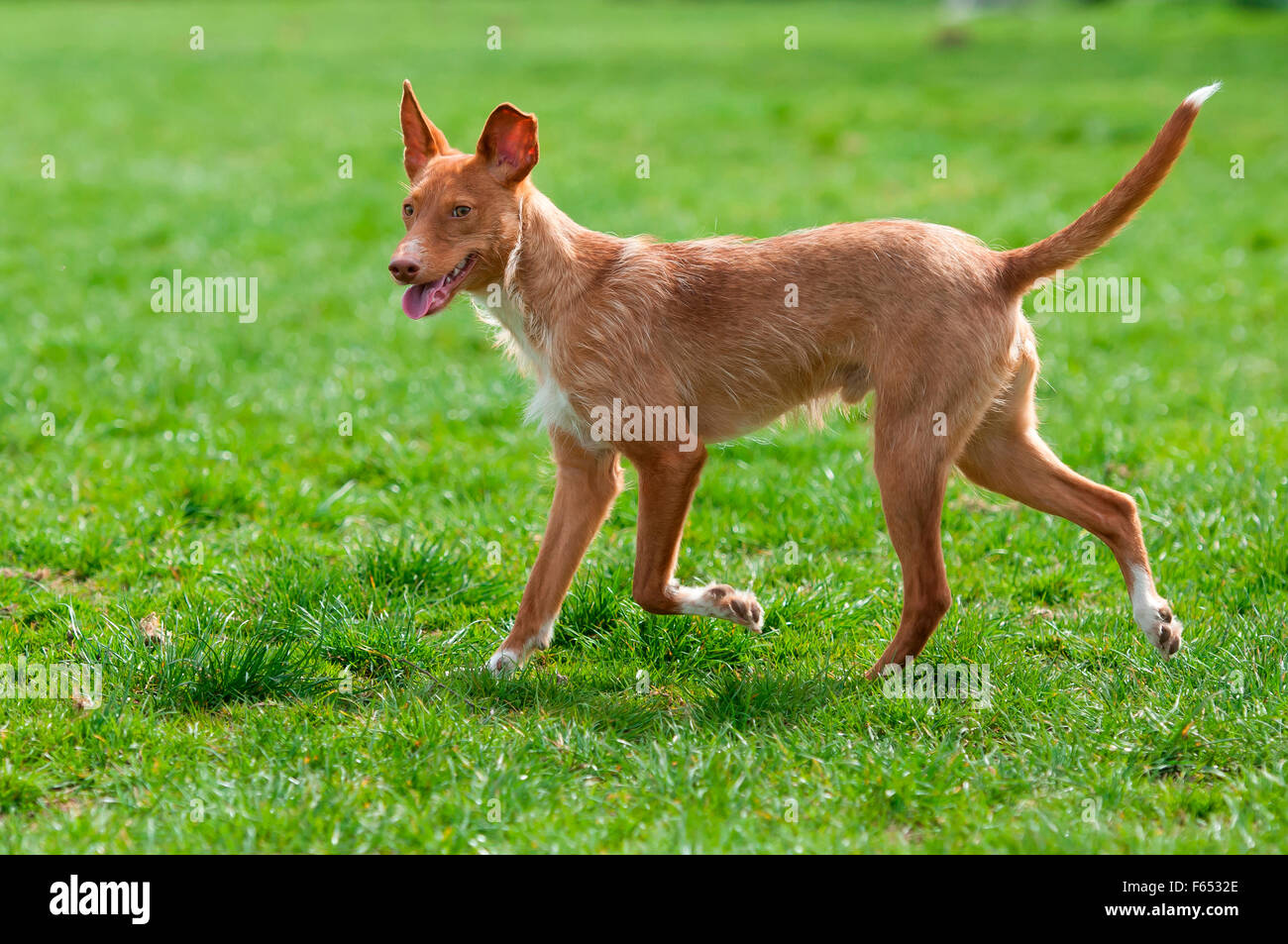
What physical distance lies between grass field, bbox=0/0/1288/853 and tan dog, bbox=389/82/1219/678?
0.40m

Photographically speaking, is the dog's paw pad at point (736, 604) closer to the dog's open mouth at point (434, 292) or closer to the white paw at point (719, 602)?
the white paw at point (719, 602)

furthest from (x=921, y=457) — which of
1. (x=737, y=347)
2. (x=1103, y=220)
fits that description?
(x=1103, y=220)

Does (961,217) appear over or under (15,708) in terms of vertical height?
over

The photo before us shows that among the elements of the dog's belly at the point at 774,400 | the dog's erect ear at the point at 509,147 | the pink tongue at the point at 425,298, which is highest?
the dog's erect ear at the point at 509,147

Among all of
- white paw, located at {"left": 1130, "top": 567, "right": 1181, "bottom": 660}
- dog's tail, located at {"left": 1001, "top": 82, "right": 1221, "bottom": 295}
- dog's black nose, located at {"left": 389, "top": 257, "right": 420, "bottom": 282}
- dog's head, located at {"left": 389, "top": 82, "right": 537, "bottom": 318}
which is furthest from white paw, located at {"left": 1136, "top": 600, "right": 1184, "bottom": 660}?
dog's black nose, located at {"left": 389, "top": 257, "right": 420, "bottom": 282}

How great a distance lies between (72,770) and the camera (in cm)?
386

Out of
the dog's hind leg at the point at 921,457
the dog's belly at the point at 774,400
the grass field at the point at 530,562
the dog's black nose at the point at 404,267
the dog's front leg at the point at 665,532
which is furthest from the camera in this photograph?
the dog's belly at the point at 774,400

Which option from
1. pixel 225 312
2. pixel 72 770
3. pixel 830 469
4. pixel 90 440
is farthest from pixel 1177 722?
pixel 225 312

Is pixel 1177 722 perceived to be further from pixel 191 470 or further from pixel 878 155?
pixel 878 155

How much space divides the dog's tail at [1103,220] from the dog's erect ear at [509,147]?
1.65 meters

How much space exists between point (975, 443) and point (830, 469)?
5.39 feet

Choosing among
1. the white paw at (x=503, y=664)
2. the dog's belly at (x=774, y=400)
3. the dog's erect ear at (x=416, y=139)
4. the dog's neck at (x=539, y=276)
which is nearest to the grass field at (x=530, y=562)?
the white paw at (x=503, y=664)

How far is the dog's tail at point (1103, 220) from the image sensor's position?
425 centimetres

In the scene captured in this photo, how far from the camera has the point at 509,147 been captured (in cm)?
Answer: 435
